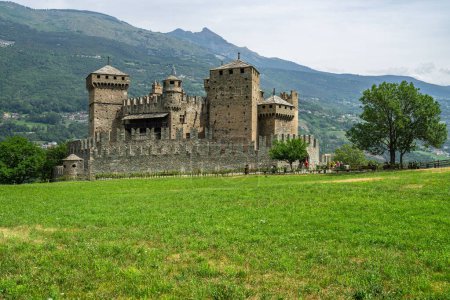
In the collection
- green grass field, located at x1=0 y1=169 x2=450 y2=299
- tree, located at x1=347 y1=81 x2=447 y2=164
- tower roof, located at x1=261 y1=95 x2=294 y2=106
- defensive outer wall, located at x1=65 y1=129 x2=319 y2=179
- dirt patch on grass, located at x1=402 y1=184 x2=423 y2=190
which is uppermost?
tower roof, located at x1=261 y1=95 x2=294 y2=106

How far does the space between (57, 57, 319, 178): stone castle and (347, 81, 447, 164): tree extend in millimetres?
8697

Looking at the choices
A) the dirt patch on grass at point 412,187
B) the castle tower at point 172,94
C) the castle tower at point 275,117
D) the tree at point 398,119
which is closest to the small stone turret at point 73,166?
the castle tower at point 172,94

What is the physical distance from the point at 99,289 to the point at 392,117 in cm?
4309

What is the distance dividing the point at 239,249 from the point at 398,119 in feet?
125

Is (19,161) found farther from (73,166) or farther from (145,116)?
(145,116)

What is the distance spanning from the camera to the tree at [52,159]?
227 feet

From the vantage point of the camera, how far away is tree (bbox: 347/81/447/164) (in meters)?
48.2

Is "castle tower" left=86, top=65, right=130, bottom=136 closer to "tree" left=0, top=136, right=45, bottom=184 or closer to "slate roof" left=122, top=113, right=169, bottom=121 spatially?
"slate roof" left=122, top=113, right=169, bottom=121

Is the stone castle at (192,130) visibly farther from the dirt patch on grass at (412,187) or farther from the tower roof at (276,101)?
the dirt patch on grass at (412,187)

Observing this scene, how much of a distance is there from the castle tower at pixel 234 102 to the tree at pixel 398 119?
1444 cm

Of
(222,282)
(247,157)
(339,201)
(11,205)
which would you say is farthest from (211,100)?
(222,282)

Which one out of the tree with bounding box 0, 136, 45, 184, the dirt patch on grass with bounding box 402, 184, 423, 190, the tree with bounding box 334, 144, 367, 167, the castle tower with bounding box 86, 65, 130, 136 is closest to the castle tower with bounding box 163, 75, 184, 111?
the castle tower with bounding box 86, 65, 130, 136

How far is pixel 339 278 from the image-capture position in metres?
11.3

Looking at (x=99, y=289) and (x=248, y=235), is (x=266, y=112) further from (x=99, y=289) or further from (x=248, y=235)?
(x=99, y=289)
